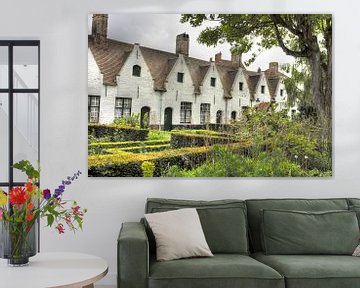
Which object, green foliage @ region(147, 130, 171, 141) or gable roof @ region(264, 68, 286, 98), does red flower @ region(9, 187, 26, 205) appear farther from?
gable roof @ region(264, 68, 286, 98)

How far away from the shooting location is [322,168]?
5.11m

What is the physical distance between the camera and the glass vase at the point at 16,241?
3567 millimetres

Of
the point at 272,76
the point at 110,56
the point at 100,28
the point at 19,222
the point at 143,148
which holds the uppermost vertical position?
the point at 100,28

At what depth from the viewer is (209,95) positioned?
5145 mm

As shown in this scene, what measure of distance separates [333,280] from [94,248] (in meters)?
2.08

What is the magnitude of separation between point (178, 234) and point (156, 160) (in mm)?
977

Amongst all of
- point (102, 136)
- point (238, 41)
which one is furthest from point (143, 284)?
point (238, 41)

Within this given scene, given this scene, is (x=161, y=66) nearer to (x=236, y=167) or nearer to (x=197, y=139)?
(x=197, y=139)

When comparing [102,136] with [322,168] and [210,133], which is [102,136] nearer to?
[210,133]

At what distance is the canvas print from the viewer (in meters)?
5.06

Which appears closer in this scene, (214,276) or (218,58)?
(214,276)

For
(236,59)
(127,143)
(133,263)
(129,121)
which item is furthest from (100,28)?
(133,263)

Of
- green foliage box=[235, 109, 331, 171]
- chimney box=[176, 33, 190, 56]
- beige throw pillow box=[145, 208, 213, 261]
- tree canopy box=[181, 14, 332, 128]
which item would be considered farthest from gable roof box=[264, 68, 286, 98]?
beige throw pillow box=[145, 208, 213, 261]

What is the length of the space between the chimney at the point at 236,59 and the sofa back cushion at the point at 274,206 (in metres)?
1.20
